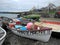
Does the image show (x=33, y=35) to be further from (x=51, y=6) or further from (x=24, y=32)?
(x=51, y=6)

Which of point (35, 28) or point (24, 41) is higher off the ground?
point (35, 28)

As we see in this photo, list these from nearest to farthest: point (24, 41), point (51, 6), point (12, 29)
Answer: point (24, 41) < point (12, 29) < point (51, 6)

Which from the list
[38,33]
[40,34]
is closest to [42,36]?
[40,34]

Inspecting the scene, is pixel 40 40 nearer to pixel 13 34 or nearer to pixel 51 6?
pixel 13 34

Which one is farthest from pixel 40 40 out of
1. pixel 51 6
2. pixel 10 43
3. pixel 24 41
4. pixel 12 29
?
pixel 51 6

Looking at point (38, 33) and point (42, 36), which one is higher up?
point (38, 33)

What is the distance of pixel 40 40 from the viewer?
13.1 meters

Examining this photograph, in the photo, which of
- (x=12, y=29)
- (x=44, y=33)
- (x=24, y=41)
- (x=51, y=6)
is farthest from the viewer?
(x=51, y=6)

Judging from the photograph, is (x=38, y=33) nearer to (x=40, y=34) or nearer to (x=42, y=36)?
(x=40, y=34)

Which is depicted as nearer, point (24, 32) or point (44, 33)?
point (44, 33)

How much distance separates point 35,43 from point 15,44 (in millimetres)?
1672

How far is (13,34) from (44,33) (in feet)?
14.5

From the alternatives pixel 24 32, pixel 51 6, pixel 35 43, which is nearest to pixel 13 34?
pixel 24 32

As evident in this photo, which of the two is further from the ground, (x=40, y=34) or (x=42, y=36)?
(x=40, y=34)
